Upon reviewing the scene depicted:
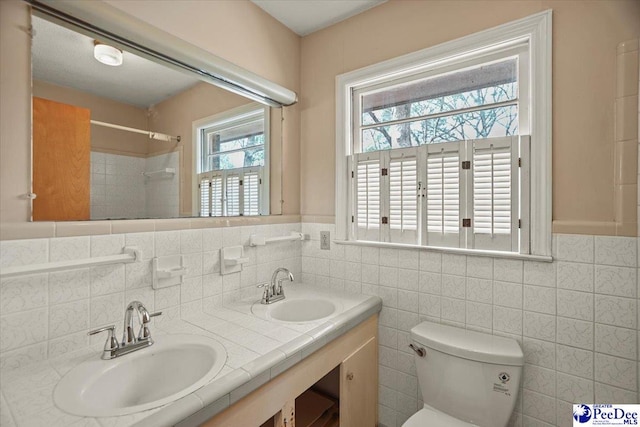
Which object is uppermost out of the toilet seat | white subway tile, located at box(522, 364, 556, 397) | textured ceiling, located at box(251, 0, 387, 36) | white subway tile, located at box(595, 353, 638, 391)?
textured ceiling, located at box(251, 0, 387, 36)

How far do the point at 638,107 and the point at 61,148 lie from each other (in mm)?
2138

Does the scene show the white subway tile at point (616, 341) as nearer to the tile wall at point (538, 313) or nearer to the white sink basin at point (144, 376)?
the tile wall at point (538, 313)

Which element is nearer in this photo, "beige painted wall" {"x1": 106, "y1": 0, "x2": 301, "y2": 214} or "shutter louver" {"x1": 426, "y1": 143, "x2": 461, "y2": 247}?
"beige painted wall" {"x1": 106, "y1": 0, "x2": 301, "y2": 214}

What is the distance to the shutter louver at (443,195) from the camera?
152 centimetres

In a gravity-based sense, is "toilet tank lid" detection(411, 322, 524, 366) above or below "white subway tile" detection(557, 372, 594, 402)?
above

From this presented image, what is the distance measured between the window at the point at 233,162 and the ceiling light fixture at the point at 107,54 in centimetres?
40

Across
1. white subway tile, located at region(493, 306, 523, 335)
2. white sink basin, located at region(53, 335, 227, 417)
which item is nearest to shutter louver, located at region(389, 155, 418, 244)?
white subway tile, located at region(493, 306, 523, 335)

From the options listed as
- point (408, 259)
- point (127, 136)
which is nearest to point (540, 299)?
point (408, 259)

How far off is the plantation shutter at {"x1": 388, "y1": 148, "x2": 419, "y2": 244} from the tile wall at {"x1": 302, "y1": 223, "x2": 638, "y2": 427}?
106 millimetres

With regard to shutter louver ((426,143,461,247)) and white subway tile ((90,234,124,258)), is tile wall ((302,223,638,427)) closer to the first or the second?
shutter louver ((426,143,461,247))

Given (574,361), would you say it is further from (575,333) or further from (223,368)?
(223,368)

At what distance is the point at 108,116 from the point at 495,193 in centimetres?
173

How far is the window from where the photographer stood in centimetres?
157

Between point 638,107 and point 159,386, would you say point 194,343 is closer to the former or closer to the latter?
point 159,386
